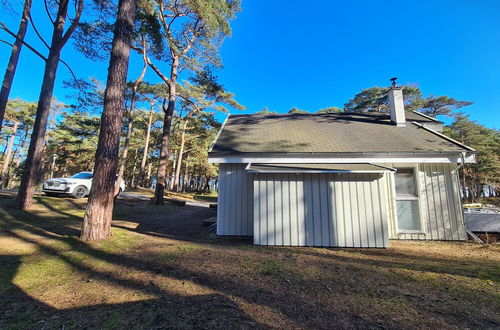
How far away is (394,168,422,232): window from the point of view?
6297 mm

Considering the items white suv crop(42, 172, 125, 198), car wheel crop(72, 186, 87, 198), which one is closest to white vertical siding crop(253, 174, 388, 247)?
white suv crop(42, 172, 125, 198)

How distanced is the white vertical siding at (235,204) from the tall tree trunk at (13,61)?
8.37 m

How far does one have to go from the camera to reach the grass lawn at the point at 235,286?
6.92 ft

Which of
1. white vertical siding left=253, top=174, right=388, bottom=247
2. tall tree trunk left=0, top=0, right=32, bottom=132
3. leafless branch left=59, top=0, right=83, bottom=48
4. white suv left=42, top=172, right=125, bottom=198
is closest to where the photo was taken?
white vertical siding left=253, top=174, right=388, bottom=247

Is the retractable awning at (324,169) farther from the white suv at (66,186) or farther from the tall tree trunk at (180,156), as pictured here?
the tall tree trunk at (180,156)

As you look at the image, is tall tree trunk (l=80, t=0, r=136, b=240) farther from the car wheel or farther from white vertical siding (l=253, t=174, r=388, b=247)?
the car wheel

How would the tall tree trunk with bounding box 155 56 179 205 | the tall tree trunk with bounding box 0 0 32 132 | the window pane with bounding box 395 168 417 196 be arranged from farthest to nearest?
the tall tree trunk with bounding box 155 56 179 205
the tall tree trunk with bounding box 0 0 32 132
the window pane with bounding box 395 168 417 196

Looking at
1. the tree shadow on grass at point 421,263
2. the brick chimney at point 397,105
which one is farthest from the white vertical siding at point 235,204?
the brick chimney at point 397,105

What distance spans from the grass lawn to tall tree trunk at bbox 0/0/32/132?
5760 millimetres

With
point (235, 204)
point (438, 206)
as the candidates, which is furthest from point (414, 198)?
Answer: point (235, 204)

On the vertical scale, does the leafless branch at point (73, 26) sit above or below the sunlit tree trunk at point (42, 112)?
above

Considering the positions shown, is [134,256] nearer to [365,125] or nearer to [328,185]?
[328,185]

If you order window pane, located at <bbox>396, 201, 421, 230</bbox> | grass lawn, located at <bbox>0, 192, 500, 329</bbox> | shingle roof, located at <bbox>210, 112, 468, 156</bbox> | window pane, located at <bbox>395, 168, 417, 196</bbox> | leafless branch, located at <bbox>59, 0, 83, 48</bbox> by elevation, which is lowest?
grass lawn, located at <bbox>0, 192, 500, 329</bbox>

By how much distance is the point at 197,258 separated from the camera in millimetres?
3881
